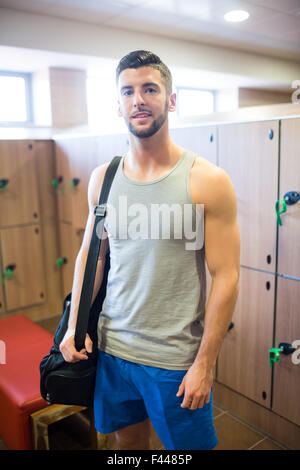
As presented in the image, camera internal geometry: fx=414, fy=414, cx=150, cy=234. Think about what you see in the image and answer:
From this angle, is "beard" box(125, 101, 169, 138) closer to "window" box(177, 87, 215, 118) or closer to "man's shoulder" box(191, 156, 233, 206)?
"man's shoulder" box(191, 156, 233, 206)

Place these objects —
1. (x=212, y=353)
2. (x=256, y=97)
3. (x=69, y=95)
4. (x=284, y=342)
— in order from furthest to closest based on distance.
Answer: (x=256, y=97) → (x=69, y=95) → (x=284, y=342) → (x=212, y=353)

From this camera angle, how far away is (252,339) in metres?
2.35

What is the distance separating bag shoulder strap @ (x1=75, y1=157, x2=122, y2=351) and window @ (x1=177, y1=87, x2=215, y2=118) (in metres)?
5.06

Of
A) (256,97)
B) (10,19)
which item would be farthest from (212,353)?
(256,97)

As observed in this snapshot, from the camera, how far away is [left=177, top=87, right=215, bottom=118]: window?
6.31 meters

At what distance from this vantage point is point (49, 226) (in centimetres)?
419

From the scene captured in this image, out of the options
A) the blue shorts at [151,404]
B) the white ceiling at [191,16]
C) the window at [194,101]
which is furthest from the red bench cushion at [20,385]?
the window at [194,101]

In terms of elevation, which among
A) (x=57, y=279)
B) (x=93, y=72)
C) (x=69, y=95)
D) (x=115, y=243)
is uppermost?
(x=93, y=72)

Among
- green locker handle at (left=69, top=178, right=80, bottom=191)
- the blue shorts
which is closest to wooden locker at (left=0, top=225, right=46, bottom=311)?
green locker handle at (left=69, top=178, right=80, bottom=191)

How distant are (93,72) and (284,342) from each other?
3878 mm

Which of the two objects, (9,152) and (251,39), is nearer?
(9,152)

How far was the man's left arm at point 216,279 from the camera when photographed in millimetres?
1217

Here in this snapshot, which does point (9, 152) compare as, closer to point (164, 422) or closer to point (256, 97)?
point (164, 422)

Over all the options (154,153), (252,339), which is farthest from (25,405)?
(154,153)
